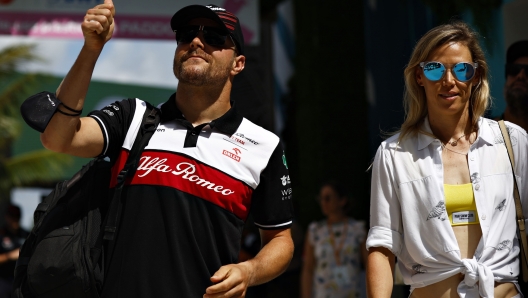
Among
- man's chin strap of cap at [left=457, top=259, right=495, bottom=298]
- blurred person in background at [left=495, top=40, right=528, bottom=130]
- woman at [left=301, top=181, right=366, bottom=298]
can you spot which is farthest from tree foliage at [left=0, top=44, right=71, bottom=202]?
man's chin strap of cap at [left=457, top=259, right=495, bottom=298]

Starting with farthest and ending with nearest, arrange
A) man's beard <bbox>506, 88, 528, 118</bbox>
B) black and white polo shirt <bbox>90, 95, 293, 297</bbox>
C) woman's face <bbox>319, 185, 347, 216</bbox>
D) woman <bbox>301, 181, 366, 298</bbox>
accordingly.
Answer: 1. woman's face <bbox>319, 185, 347, 216</bbox>
2. woman <bbox>301, 181, 366, 298</bbox>
3. man's beard <bbox>506, 88, 528, 118</bbox>
4. black and white polo shirt <bbox>90, 95, 293, 297</bbox>

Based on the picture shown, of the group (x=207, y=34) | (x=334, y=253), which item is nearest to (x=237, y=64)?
(x=207, y=34)

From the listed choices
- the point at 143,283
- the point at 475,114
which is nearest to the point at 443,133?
the point at 475,114

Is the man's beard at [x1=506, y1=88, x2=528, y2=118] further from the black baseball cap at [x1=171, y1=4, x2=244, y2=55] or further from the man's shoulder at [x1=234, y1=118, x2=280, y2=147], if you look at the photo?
the black baseball cap at [x1=171, y1=4, x2=244, y2=55]

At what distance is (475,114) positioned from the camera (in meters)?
3.49

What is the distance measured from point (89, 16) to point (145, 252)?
955 millimetres

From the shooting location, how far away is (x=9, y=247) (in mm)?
9148

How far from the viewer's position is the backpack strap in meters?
3.12

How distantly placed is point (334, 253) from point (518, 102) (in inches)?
145

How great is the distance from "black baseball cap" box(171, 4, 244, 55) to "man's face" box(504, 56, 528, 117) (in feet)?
5.85

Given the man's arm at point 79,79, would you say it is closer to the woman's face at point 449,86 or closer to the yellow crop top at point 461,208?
the woman's face at point 449,86

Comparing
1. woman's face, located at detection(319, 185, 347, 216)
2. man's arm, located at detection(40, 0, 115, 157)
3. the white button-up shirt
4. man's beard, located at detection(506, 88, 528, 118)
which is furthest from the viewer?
woman's face, located at detection(319, 185, 347, 216)

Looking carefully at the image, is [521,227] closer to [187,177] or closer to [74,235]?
[187,177]

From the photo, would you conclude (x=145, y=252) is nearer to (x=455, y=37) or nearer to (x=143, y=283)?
(x=143, y=283)
